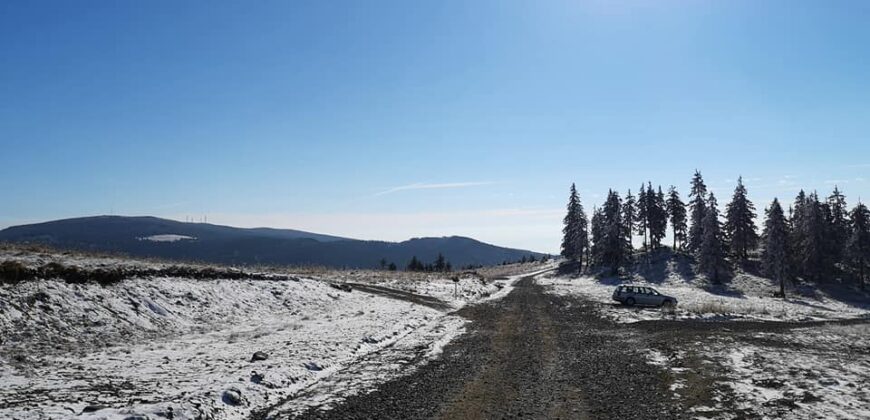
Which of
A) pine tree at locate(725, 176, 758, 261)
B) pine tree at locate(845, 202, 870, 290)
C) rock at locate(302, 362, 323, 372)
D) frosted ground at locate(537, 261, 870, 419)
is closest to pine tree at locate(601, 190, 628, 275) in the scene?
pine tree at locate(725, 176, 758, 261)

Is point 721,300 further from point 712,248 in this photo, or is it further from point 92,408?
point 92,408

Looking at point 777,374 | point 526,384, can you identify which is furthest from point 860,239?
point 526,384

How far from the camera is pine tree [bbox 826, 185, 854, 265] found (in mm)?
73750

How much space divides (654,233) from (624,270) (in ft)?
55.1

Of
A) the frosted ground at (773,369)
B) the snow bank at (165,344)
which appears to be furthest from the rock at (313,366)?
the frosted ground at (773,369)

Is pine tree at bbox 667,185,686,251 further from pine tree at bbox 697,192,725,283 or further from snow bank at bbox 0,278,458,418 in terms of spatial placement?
snow bank at bbox 0,278,458,418

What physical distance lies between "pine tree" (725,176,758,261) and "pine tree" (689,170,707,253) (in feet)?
14.6

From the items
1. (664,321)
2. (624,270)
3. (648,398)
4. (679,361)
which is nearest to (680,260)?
(624,270)

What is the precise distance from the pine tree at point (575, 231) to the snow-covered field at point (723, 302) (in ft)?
31.7

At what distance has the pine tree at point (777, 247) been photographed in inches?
2285

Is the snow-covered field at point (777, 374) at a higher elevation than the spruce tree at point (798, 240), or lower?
lower

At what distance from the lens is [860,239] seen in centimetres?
6769

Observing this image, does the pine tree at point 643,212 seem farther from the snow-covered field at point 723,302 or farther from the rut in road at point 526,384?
the rut in road at point 526,384

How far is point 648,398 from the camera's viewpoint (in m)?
10.8
